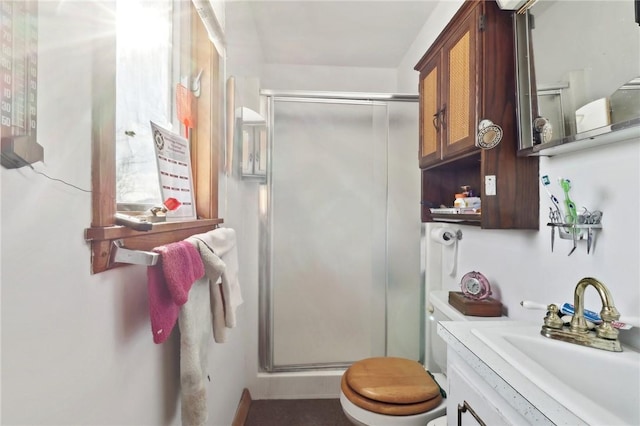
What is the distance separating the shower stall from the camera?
233cm

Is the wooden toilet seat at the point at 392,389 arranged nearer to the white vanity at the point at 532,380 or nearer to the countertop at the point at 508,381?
the white vanity at the point at 532,380

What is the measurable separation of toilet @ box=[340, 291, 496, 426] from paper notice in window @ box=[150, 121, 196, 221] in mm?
988

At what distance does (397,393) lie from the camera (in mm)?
1306

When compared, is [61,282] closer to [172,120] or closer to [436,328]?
[172,120]

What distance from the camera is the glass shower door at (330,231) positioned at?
235 cm

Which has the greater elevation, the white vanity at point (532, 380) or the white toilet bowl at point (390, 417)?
the white vanity at point (532, 380)

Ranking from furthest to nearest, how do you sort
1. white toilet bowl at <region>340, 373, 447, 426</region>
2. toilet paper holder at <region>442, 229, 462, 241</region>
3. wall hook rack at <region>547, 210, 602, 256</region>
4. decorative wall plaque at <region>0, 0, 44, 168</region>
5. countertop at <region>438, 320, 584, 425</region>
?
toilet paper holder at <region>442, 229, 462, 241</region>
white toilet bowl at <region>340, 373, 447, 426</region>
wall hook rack at <region>547, 210, 602, 256</region>
countertop at <region>438, 320, 584, 425</region>
decorative wall plaque at <region>0, 0, 44, 168</region>

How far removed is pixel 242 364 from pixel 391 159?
5.56ft

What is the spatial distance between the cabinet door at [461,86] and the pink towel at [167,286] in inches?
42.5

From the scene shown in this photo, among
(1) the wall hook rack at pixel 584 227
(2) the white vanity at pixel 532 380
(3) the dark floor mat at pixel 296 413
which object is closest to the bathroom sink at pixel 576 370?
(2) the white vanity at pixel 532 380

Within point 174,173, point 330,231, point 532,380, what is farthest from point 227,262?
point 330,231

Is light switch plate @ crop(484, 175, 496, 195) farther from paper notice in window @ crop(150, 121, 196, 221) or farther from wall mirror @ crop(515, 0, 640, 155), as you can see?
paper notice in window @ crop(150, 121, 196, 221)

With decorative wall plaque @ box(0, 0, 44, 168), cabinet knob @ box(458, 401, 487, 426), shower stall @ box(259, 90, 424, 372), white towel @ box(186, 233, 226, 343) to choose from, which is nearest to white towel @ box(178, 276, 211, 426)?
white towel @ box(186, 233, 226, 343)

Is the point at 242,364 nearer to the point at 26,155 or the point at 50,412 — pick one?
the point at 50,412
